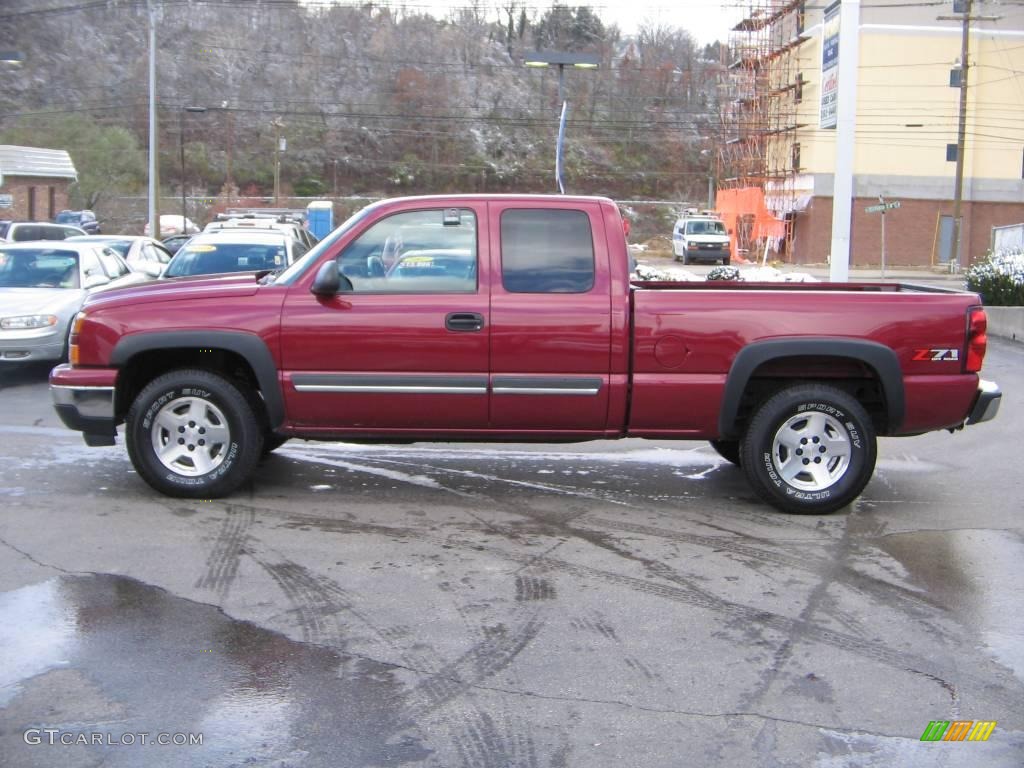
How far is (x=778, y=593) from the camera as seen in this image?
561 centimetres

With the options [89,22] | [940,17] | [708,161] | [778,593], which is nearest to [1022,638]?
[778,593]

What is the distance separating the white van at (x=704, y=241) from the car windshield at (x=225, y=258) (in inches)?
1307

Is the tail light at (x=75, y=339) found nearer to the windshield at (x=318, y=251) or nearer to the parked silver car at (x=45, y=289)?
the windshield at (x=318, y=251)

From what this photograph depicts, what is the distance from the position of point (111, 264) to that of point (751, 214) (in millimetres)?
43564

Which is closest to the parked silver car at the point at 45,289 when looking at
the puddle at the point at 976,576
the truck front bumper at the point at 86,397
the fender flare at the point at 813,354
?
the truck front bumper at the point at 86,397

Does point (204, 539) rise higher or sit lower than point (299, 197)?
lower

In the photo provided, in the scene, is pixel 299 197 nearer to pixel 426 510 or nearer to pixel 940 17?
pixel 940 17

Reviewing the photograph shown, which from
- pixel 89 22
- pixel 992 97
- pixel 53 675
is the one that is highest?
pixel 89 22

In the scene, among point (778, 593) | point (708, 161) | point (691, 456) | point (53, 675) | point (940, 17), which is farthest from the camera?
point (708, 161)

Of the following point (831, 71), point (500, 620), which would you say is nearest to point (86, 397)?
point (500, 620)

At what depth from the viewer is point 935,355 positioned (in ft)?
22.9

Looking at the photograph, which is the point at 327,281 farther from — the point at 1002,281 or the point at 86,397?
the point at 1002,281

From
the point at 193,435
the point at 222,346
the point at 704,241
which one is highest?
the point at 704,241

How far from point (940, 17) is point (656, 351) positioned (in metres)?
44.0
